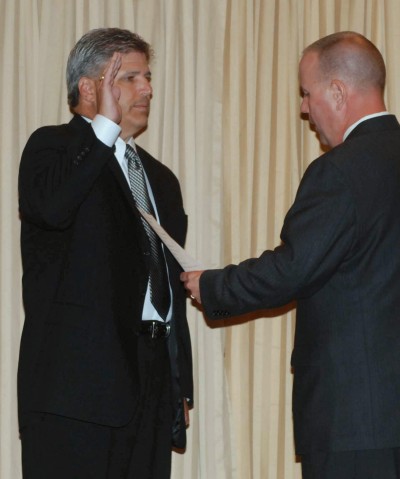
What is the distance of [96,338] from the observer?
8.68ft

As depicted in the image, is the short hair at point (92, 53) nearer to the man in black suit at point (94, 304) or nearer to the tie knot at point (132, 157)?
the man in black suit at point (94, 304)

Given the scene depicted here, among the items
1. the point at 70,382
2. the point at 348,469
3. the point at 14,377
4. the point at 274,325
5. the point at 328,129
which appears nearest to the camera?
the point at 348,469

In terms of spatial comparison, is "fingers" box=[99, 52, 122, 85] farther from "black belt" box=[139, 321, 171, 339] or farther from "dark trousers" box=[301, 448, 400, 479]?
"dark trousers" box=[301, 448, 400, 479]

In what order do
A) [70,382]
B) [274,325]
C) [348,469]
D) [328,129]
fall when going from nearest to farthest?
[348,469] → [70,382] → [328,129] → [274,325]

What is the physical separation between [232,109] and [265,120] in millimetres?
150

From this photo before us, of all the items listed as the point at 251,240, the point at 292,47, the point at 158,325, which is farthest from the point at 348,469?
the point at 292,47

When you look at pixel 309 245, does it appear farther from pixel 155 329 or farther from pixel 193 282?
pixel 155 329

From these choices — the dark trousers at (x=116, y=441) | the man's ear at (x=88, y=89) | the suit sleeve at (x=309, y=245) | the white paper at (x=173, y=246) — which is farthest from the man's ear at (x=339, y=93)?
the dark trousers at (x=116, y=441)

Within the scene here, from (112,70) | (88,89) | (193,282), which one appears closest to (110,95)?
(112,70)

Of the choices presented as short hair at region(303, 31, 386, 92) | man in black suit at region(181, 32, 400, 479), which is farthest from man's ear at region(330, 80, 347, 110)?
man in black suit at region(181, 32, 400, 479)

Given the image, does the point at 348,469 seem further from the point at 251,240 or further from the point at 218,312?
the point at 251,240

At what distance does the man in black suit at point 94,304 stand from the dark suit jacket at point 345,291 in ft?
1.54

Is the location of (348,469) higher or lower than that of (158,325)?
lower

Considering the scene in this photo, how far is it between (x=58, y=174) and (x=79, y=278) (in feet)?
1.08
